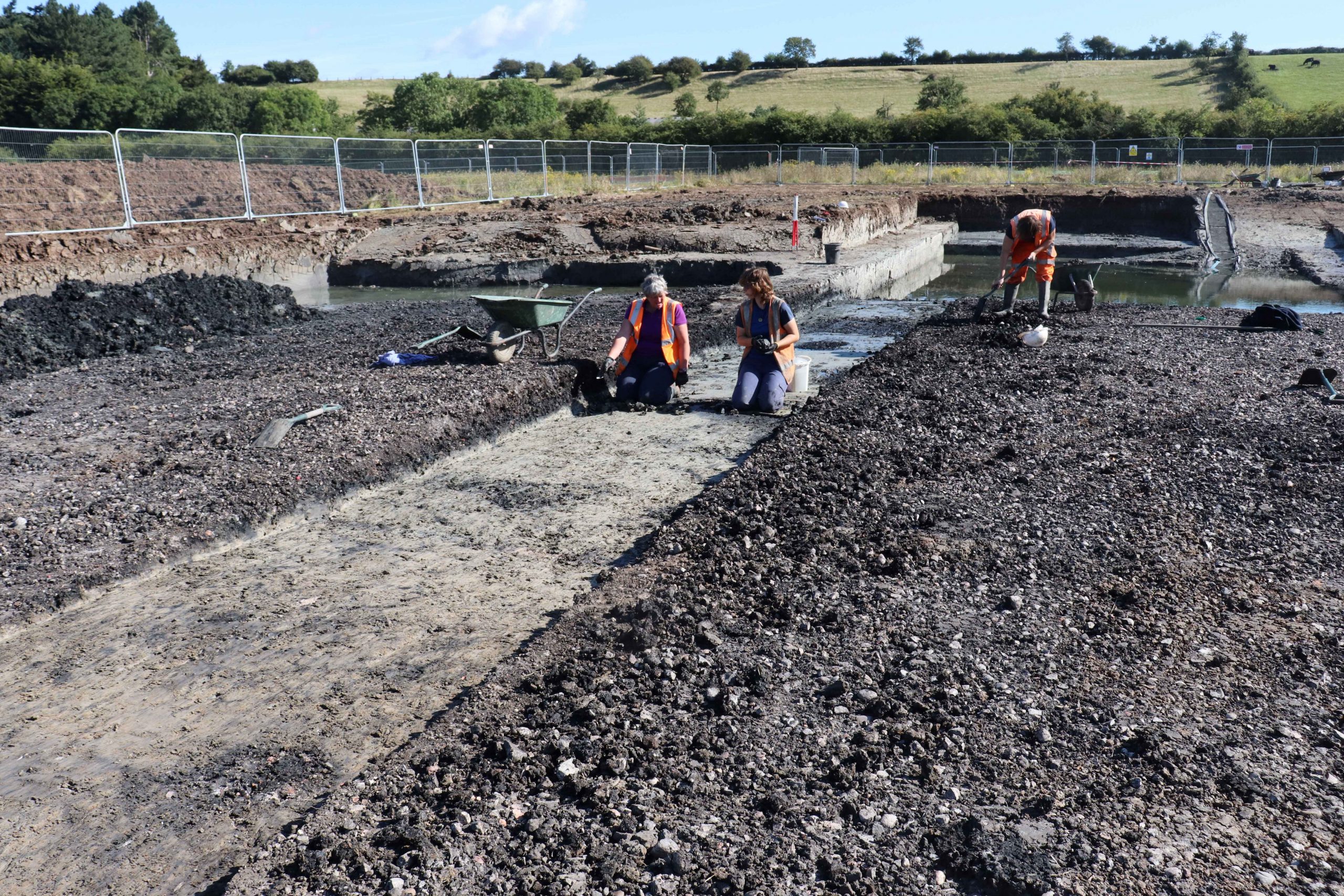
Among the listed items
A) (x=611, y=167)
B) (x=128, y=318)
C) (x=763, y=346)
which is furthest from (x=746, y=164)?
(x=763, y=346)

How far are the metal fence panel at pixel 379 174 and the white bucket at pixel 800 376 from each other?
1490 centimetres

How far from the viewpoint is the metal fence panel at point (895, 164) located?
1335 inches

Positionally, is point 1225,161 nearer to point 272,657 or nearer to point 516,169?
point 516,169

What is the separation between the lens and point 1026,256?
10961 millimetres

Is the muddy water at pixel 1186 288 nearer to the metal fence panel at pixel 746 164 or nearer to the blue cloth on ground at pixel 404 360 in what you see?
the blue cloth on ground at pixel 404 360

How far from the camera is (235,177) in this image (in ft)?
61.8

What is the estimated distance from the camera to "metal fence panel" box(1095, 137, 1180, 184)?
32.0 meters

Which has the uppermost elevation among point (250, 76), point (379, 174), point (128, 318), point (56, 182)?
point (250, 76)

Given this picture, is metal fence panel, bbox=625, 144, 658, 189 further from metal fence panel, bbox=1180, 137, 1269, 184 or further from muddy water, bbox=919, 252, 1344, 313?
metal fence panel, bbox=1180, 137, 1269, 184

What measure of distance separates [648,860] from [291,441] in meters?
4.64

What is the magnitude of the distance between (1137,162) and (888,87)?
44359 millimetres

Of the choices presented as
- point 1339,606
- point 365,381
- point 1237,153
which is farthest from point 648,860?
point 1237,153

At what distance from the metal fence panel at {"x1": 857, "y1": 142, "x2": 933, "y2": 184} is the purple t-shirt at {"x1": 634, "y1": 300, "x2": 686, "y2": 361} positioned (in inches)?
1068

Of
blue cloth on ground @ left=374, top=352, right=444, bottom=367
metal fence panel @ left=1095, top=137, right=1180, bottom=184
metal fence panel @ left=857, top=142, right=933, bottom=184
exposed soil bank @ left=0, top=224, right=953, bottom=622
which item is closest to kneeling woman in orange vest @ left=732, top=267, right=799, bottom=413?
exposed soil bank @ left=0, top=224, right=953, bottom=622
